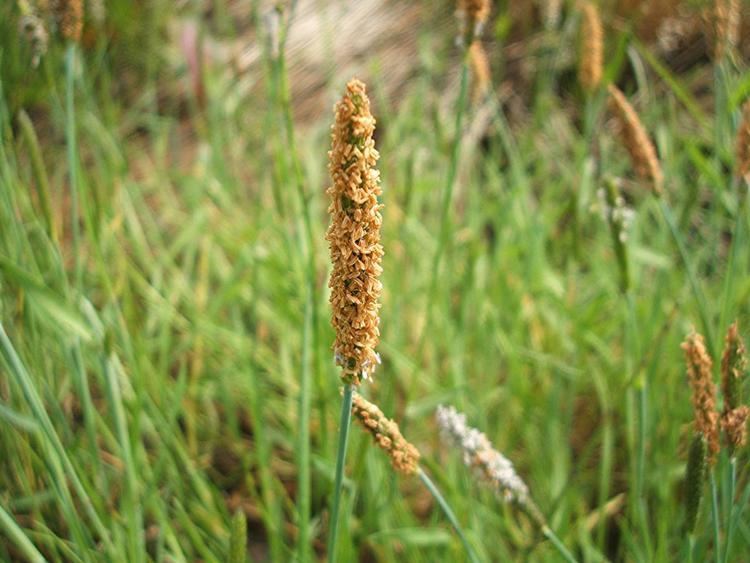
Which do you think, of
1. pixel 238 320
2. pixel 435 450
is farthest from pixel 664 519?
pixel 238 320

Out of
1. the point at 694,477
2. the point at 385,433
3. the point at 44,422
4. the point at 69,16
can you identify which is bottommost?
the point at 694,477

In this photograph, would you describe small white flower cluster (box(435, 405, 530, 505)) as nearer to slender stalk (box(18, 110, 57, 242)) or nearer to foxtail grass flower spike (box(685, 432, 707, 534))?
foxtail grass flower spike (box(685, 432, 707, 534))

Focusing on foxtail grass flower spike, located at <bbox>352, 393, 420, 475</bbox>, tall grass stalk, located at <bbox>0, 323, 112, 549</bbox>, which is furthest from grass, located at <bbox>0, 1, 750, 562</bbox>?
foxtail grass flower spike, located at <bbox>352, 393, 420, 475</bbox>

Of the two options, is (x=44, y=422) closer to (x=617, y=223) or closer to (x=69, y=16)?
(x=69, y=16)

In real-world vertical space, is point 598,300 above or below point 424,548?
above

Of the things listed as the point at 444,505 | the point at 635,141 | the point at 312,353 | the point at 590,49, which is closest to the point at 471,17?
the point at 635,141

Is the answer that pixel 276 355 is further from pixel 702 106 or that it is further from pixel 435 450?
pixel 702 106

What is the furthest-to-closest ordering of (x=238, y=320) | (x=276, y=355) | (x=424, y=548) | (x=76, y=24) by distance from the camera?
(x=276, y=355)
(x=238, y=320)
(x=424, y=548)
(x=76, y=24)
